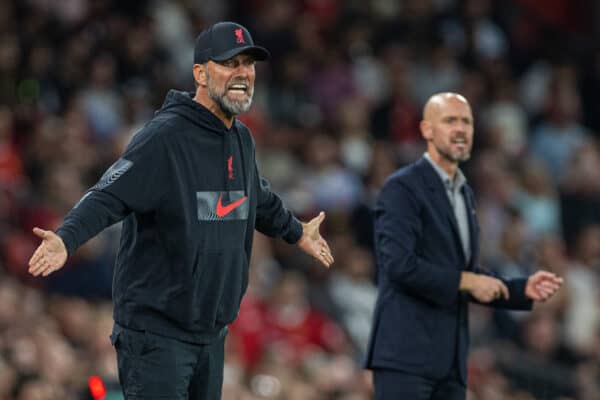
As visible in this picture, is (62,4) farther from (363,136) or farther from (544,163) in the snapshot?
(544,163)

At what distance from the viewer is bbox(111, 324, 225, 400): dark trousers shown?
17.0ft

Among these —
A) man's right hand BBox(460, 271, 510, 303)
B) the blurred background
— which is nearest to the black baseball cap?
man's right hand BBox(460, 271, 510, 303)

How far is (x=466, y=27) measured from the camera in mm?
14977

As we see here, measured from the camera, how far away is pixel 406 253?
6.25 m

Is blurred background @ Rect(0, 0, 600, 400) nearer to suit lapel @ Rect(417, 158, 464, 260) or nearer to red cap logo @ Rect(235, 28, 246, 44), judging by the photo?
suit lapel @ Rect(417, 158, 464, 260)

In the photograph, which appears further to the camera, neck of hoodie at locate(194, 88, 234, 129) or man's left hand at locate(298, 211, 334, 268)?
man's left hand at locate(298, 211, 334, 268)

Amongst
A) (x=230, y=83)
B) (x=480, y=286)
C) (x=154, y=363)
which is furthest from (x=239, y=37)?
(x=480, y=286)

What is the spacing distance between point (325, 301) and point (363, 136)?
91.4 inches

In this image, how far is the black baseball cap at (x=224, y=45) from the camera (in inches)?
208

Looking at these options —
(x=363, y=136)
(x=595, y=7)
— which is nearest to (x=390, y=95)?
(x=363, y=136)

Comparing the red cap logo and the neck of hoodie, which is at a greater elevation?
the red cap logo

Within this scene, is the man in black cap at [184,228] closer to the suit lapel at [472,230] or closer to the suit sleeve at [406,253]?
the suit sleeve at [406,253]

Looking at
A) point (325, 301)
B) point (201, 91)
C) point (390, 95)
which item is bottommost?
point (325, 301)

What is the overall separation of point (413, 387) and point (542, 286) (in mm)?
821
